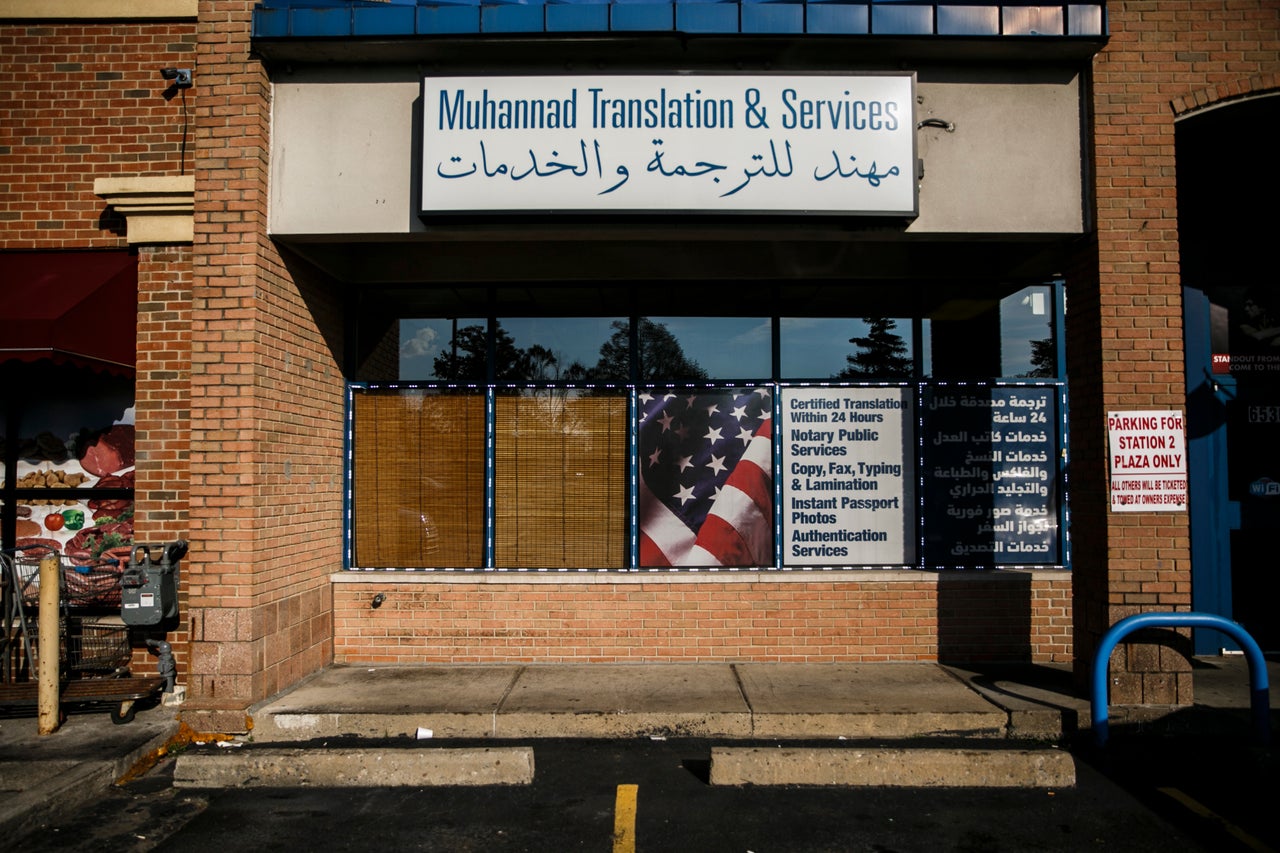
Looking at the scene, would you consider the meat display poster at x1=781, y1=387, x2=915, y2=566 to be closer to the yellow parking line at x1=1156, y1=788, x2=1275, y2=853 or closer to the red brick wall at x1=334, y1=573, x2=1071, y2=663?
the red brick wall at x1=334, y1=573, x2=1071, y2=663

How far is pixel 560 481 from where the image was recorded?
28.2 ft

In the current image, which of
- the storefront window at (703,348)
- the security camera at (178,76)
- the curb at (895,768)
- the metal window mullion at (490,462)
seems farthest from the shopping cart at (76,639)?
the storefront window at (703,348)

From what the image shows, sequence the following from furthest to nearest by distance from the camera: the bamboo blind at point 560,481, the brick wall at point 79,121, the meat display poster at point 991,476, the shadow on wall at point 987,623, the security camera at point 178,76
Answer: the bamboo blind at point 560,481
the meat display poster at point 991,476
the shadow on wall at point 987,623
the brick wall at point 79,121
the security camera at point 178,76

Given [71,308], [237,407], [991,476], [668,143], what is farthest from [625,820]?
[71,308]

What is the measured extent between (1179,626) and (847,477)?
3090 mm

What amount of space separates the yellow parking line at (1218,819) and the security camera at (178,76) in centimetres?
929

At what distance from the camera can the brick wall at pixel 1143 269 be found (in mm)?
6691

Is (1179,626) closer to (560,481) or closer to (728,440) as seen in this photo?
(728,440)

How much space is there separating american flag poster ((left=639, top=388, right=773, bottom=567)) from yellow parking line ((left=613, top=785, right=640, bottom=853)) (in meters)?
3.09

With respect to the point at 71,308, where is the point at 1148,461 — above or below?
below

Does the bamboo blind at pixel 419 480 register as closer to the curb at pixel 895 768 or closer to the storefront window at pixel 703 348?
the storefront window at pixel 703 348

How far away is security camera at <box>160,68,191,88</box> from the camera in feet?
24.9

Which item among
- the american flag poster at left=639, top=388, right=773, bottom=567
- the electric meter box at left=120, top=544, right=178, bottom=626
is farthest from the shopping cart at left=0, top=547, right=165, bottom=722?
the american flag poster at left=639, top=388, right=773, bottom=567

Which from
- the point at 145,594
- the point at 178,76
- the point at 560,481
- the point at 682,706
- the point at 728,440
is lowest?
the point at 682,706
